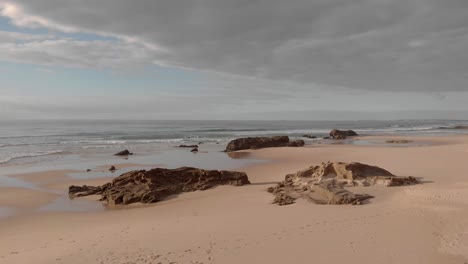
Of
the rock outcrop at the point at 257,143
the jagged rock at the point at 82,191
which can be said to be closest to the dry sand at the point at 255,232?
the jagged rock at the point at 82,191

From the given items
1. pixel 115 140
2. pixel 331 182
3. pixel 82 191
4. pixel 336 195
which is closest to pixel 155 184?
pixel 82 191

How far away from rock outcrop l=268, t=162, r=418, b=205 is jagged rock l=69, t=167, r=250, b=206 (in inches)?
111

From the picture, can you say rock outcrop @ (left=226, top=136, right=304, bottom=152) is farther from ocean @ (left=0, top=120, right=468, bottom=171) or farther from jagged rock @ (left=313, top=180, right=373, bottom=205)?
jagged rock @ (left=313, top=180, right=373, bottom=205)

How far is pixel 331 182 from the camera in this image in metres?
12.7

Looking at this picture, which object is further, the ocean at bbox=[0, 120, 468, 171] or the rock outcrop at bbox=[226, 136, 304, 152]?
the rock outcrop at bbox=[226, 136, 304, 152]

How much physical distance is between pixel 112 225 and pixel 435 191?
9.78 metres

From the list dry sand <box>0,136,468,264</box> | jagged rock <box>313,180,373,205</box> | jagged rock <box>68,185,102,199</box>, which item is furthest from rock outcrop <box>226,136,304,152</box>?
jagged rock <box>313,180,373,205</box>

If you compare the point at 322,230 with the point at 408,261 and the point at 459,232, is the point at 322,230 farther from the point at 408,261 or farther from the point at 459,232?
the point at 459,232

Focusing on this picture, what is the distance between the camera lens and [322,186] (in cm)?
1195

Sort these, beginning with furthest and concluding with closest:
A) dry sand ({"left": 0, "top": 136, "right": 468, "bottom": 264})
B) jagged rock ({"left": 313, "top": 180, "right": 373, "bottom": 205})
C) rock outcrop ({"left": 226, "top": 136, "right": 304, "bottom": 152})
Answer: rock outcrop ({"left": 226, "top": 136, "right": 304, "bottom": 152}), jagged rock ({"left": 313, "top": 180, "right": 373, "bottom": 205}), dry sand ({"left": 0, "top": 136, "right": 468, "bottom": 264})

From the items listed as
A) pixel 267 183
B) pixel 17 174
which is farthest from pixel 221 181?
pixel 17 174

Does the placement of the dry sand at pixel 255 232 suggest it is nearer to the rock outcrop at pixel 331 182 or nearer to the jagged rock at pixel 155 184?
the rock outcrop at pixel 331 182

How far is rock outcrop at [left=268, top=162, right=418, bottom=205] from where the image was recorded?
11172mm

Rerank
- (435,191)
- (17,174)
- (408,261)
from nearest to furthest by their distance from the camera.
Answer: (408,261), (435,191), (17,174)
